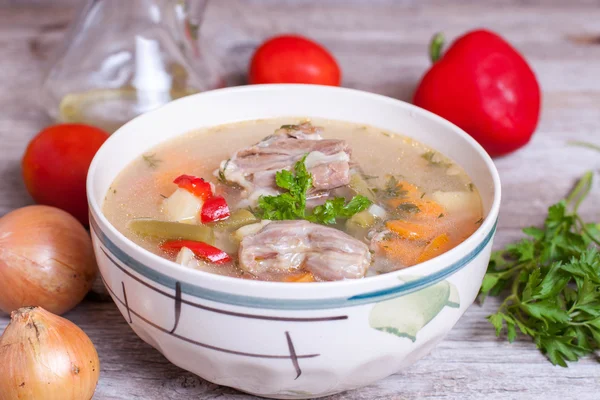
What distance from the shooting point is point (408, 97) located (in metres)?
3.94

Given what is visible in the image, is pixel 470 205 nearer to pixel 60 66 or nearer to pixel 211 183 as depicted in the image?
pixel 211 183

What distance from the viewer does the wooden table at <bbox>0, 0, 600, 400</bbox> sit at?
218cm

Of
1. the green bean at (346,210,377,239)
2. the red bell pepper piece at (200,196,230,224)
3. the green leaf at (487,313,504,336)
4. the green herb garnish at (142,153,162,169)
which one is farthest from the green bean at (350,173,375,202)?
the green herb garnish at (142,153,162,169)

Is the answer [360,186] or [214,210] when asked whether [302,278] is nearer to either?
[214,210]

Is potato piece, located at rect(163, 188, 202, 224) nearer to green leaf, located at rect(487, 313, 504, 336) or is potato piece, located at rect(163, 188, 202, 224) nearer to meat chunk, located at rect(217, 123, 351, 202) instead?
meat chunk, located at rect(217, 123, 351, 202)

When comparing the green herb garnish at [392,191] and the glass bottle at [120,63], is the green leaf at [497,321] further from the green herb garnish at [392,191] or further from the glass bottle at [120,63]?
the glass bottle at [120,63]

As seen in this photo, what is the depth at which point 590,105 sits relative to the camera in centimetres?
390

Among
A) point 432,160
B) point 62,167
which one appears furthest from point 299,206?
point 62,167

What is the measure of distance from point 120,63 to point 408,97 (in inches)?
57.5

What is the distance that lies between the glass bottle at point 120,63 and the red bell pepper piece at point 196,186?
1231 mm

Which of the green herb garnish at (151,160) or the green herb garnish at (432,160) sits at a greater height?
the green herb garnish at (432,160)

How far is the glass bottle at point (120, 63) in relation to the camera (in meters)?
3.46

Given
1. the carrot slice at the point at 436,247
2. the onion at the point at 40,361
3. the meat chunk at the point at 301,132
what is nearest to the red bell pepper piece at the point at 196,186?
the meat chunk at the point at 301,132

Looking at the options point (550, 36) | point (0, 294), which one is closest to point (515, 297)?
point (0, 294)
